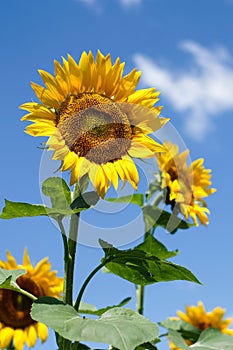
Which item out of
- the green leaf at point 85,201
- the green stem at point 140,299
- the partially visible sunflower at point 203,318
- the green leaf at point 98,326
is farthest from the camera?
the partially visible sunflower at point 203,318

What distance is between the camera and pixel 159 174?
3.58 metres

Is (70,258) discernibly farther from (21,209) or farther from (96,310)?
(96,310)

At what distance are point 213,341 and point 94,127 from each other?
1043 mm

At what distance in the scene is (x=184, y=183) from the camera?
3.77 m

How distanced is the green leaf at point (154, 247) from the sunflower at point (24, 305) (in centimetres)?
85

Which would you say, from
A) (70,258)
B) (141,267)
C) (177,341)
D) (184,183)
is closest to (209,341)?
(177,341)

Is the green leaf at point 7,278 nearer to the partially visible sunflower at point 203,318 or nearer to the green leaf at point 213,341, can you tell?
the green leaf at point 213,341

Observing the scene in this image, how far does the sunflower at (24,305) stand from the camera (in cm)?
328

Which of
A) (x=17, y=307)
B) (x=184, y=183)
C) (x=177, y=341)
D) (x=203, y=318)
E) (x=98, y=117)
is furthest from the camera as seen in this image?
(x=203, y=318)

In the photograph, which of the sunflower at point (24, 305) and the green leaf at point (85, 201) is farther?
the sunflower at point (24, 305)

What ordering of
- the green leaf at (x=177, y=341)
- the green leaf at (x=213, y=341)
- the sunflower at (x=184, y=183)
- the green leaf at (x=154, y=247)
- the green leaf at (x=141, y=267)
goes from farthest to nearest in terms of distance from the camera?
the sunflower at (x=184, y=183) < the green leaf at (x=154, y=247) < the green leaf at (x=213, y=341) < the green leaf at (x=177, y=341) < the green leaf at (x=141, y=267)

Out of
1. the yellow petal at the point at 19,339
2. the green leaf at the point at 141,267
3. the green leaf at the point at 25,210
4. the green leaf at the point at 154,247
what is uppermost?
the green leaf at the point at 154,247

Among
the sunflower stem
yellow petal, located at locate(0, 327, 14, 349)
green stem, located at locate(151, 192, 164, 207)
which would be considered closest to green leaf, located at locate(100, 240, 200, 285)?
the sunflower stem

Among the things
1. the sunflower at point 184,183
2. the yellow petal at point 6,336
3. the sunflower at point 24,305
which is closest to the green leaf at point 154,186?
the sunflower at point 184,183
